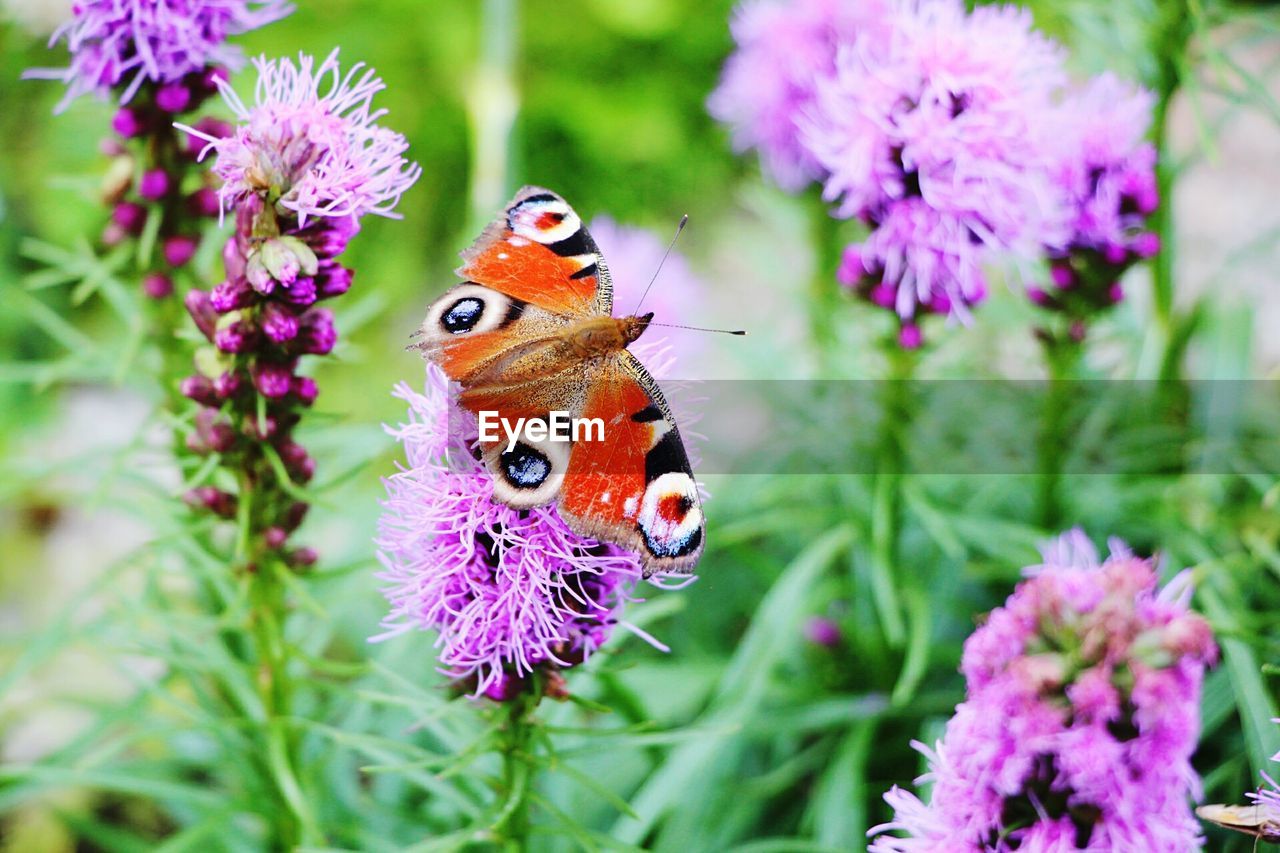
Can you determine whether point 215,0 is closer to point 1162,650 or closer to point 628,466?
point 628,466

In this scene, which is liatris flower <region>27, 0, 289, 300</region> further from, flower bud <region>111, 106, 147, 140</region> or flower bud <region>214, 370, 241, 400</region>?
flower bud <region>214, 370, 241, 400</region>

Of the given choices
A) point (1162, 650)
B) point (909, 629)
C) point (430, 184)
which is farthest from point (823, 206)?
point (430, 184)

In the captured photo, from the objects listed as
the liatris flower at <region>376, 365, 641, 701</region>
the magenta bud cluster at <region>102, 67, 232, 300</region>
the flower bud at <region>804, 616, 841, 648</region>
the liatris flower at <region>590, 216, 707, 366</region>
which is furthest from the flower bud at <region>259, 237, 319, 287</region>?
the flower bud at <region>804, 616, 841, 648</region>

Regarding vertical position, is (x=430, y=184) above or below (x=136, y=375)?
above

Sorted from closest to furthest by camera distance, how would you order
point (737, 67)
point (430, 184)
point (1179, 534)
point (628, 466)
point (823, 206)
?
1. point (628, 466)
2. point (1179, 534)
3. point (823, 206)
4. point (737, 67)
5. point (430, 184)

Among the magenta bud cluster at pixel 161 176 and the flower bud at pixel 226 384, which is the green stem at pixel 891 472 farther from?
the magenta bud cluster at pixel 161 176

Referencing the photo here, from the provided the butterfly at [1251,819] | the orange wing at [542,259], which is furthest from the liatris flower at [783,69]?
the butterfly at [1251,819]

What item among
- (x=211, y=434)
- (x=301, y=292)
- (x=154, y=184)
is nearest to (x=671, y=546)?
(x=301, y=292)
